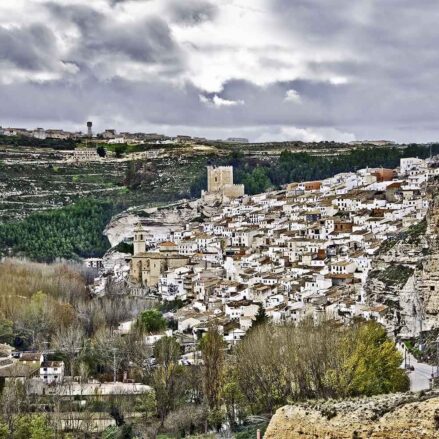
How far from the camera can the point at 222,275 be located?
45688mm

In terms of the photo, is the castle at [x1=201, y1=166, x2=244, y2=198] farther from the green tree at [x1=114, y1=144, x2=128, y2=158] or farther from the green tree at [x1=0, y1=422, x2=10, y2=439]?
the green tree at [x1=0, y1=422, x2=10, y2=439]

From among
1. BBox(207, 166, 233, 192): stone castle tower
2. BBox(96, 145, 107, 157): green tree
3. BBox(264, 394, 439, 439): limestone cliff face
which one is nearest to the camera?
BBox(264, 394, 439, 439): limestone cliff face

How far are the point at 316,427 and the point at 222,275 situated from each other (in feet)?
116

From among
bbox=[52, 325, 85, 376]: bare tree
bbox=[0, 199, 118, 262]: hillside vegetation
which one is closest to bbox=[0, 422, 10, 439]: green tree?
bbox=[52, 325, 85, 376]: bare tree

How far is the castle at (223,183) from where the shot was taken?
230 feet

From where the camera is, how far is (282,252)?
46625 mm

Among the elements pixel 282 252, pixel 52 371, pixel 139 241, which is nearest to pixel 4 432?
pixel 52 371

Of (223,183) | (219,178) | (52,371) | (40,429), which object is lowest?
(52,371)

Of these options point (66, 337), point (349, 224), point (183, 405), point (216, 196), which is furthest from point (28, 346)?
point (216, 196)

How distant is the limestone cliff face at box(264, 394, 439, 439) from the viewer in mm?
9352

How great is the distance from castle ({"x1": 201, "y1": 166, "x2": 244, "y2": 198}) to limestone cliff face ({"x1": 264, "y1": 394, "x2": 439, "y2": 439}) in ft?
194

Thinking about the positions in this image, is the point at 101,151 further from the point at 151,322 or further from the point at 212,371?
the point at 212,371

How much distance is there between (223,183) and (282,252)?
85.2 ft

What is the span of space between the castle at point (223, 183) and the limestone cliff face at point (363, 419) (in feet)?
194
